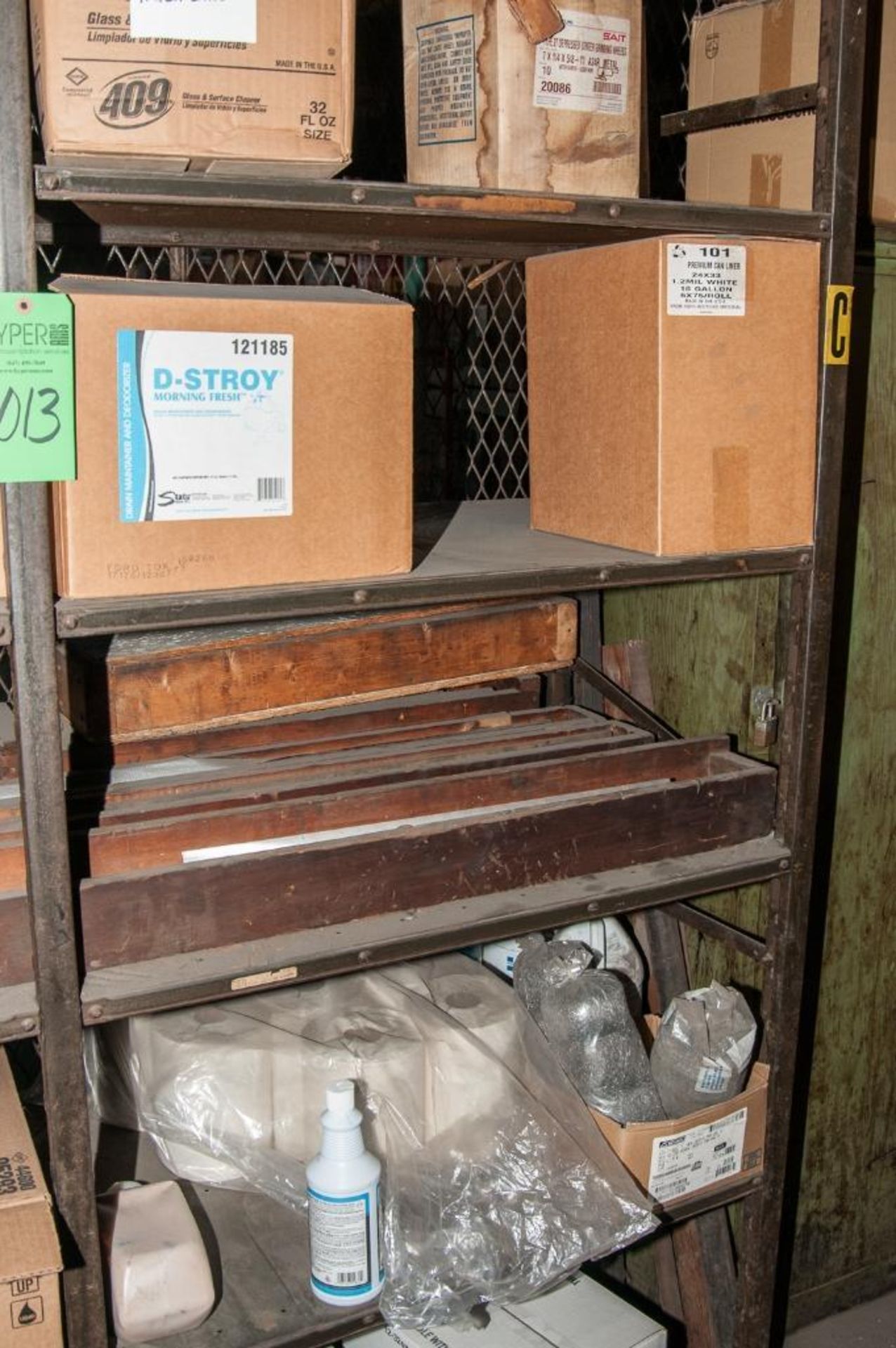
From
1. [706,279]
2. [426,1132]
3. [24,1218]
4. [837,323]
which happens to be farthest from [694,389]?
[24,1218]

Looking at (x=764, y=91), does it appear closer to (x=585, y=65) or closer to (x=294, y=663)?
(x=585, y=65)

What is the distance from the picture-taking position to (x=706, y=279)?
1484mm

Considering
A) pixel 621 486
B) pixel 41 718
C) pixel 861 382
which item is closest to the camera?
pixel 41 718

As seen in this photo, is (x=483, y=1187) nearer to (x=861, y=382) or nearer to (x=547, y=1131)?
(x=547, y=1131)

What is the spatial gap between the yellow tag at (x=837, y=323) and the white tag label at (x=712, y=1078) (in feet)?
3.09

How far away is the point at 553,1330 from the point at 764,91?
5.48ft

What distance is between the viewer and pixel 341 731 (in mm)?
1771

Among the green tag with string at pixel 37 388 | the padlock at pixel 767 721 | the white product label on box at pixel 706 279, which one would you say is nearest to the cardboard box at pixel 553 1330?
the padlock at pixel 767 721

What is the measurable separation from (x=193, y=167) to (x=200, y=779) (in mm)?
717

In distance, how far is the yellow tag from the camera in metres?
1.57

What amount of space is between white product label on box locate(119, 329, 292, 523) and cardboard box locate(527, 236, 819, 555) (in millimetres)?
453

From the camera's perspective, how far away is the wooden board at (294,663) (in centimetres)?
154

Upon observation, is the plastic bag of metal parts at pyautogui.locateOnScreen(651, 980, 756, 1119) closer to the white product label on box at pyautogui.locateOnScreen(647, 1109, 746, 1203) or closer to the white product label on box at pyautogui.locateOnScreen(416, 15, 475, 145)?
the white product label on box at pyautogui.locateOnScreen(647, 1109, 746, 1203)

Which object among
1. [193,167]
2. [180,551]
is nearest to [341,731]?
[180,551]
